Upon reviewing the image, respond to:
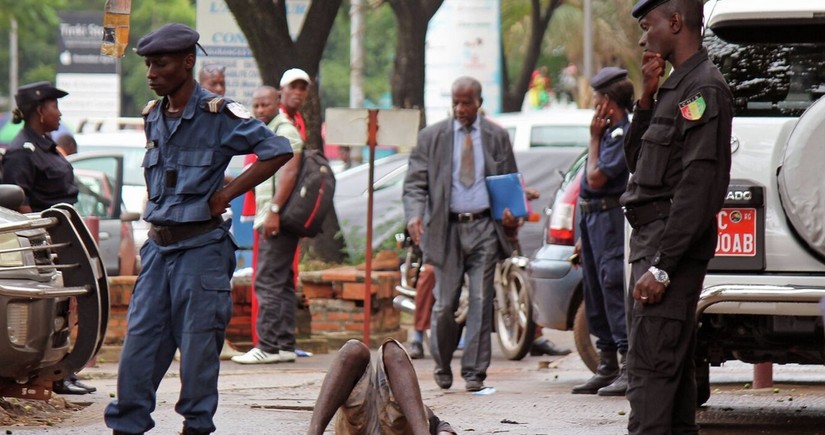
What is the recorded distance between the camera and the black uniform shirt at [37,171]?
954 centimetres

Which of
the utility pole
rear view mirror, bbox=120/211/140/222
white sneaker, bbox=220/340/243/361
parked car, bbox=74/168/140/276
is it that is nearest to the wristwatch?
white sneaker, bbox=220/340/243/361

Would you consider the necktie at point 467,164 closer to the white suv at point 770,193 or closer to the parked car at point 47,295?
the white suv at point 770,193

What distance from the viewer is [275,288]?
37.7ft

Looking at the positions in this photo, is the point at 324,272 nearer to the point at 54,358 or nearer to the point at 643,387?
the point at 54,358

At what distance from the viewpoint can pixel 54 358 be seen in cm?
755

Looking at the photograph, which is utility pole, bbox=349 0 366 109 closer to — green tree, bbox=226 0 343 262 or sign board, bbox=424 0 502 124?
sign board, bbox=424 0 502 124

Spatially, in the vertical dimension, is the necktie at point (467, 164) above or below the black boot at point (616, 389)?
above

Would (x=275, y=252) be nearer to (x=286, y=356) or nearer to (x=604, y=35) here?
(x=286, y=356)

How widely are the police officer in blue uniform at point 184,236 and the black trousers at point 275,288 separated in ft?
15.5

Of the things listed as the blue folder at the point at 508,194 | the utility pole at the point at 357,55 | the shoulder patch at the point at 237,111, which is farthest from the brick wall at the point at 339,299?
the utility pole at the point at 357,55

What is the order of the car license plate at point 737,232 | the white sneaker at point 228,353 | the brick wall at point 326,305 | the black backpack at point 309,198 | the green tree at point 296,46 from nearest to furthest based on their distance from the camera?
the car license plate at point 737,232 → the black backpack at point 309,198 → the white sneaker at point 228,353 → the brick wall at point 326,305 → the green tree at point 296,46

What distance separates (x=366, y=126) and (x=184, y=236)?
472 centimetres

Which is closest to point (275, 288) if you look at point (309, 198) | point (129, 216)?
point (309, 198)

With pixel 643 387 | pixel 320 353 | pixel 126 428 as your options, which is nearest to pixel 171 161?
Answer: pixel 126 428
